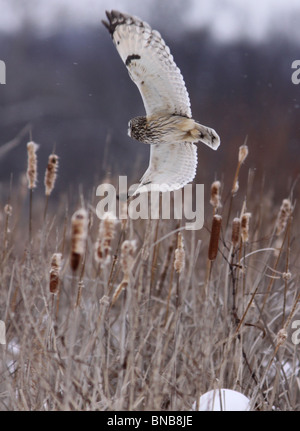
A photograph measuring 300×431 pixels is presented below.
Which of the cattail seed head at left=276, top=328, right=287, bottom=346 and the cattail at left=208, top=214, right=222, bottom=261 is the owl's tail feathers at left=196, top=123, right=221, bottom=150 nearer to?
the cattail at left=208, top=214, right=222, bottom=261

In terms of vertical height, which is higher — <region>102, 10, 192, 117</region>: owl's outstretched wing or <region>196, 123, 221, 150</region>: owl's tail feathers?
<region>102, 10, 192, 117</region>: owl's outstretched wing

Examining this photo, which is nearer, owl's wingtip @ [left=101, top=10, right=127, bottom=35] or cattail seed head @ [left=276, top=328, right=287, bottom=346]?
cattail seed head @ [left=276, top=328, right=287, bottom=346]

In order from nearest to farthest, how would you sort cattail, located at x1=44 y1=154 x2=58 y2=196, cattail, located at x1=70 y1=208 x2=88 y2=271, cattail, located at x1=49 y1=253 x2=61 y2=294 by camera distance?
cattail, located at x1=70 y1=208 x2=88 y2=271 < cattail, located at x1=49 y1=253 x2=61 y2=294 < cattail, located at x1=44 y1=154 x2=58 y2=196

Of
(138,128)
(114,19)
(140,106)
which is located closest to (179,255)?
(138,128)

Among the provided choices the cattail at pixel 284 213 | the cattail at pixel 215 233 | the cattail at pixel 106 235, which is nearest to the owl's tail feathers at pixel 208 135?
the cattail at pixel 284 213

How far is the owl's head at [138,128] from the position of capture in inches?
59.0

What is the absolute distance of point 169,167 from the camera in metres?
1.51

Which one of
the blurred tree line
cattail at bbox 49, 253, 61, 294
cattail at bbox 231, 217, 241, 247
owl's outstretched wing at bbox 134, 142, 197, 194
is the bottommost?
cattail at bbox 49, 253, 61, 294

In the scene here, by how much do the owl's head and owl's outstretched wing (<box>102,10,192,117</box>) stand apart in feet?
0.19

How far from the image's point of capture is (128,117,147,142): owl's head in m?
1.50

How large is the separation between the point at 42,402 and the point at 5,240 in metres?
0.42

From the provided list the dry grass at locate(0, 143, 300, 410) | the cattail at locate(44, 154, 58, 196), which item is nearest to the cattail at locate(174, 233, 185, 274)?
the dry grass at locate(0, 143, 300, 410)

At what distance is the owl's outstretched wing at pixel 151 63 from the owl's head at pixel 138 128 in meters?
0.06

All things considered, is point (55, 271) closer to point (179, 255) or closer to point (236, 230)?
point (179, 255)
